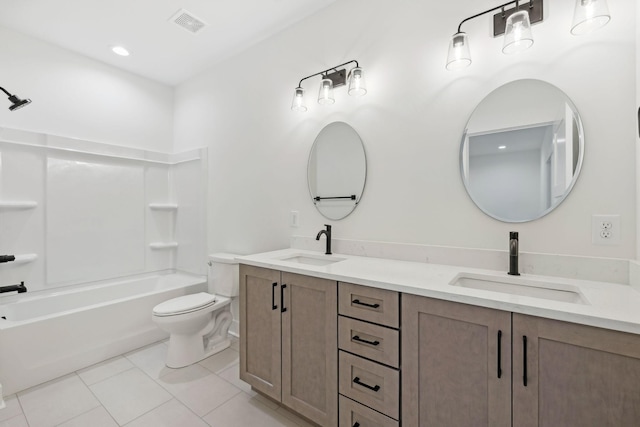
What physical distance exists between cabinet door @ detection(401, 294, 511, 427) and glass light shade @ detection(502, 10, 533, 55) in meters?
1.22

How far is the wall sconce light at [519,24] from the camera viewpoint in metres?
1.20

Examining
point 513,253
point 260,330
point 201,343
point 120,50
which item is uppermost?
point 120,50

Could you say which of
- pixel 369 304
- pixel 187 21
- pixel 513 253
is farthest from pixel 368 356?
pixel 187 21

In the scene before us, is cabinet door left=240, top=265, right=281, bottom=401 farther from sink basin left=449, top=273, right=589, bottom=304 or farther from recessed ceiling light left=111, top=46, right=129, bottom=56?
recessed ceiling light left=111, top=46, right=129, bottom=56

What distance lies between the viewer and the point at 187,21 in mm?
2336

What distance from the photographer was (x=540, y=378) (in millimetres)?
943

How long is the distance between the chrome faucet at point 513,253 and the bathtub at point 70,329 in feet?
9.08

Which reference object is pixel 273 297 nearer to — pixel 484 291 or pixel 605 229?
pixel 484 291

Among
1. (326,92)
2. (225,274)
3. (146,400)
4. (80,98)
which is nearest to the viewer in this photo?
(146,400)

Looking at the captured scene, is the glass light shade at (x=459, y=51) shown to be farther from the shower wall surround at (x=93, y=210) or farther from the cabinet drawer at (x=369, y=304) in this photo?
the shower wall surround at (x=93, y=210)

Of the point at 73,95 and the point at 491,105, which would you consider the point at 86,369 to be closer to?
the point at 73,95

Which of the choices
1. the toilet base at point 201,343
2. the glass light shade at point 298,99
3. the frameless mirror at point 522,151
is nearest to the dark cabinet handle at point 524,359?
the frameless mirror at point 522,151

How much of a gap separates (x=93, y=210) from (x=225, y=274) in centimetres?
153

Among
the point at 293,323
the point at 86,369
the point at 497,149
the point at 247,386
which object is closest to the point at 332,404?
the point at 293,323
